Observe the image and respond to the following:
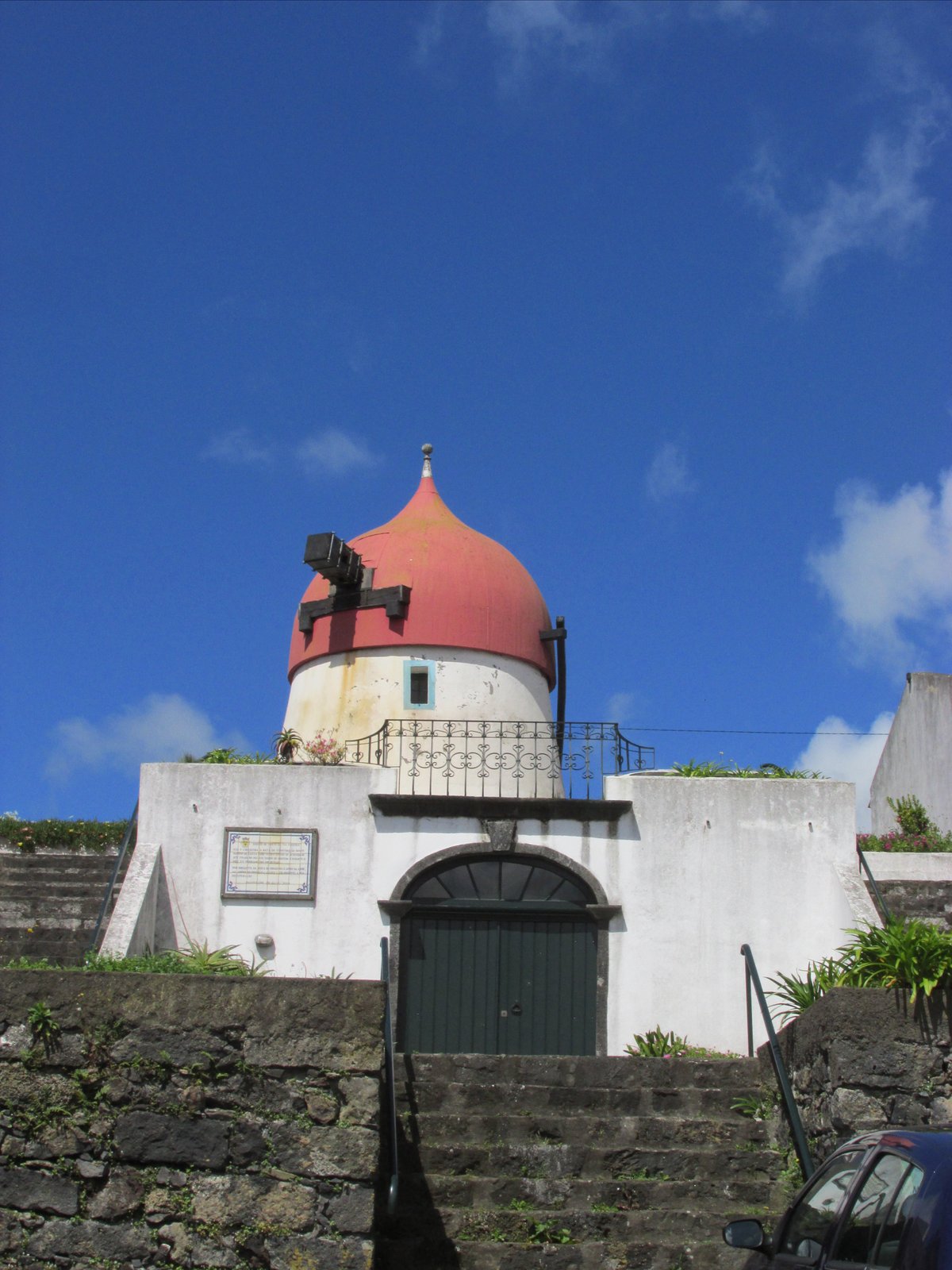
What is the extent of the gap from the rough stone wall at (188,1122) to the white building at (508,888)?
17.5 ft

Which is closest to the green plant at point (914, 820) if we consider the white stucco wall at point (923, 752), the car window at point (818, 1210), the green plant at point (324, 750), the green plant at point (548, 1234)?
the white stucco wall at point (923, 752)

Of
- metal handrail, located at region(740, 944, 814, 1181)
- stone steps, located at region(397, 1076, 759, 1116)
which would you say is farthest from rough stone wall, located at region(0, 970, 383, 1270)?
metal handrail, located at region(740, 944, 814, 1181)

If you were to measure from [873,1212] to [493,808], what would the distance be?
1000 cm

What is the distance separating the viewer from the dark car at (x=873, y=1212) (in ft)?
14.7

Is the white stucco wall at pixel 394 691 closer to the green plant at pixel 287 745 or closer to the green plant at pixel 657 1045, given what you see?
the green plant at pixel 287 745

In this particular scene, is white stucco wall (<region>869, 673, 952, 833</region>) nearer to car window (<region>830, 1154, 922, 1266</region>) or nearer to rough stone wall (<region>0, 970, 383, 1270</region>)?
rough stone wall (<region>0, 970, 383, 1270</region>)

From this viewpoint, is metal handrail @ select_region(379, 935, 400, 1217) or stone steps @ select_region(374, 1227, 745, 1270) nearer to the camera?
metal handrail @ select_region(379, 935, 400, 1217)

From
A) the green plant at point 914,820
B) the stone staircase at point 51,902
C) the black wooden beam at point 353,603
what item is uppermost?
the black wooden beam at point 353,603

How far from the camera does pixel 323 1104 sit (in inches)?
322

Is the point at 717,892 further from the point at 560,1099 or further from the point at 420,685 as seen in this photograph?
the point at 560,1099

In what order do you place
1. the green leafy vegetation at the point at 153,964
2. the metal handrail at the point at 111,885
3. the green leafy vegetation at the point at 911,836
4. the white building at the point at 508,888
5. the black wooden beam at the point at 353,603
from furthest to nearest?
the black wooden beam at the point at 353,603, the green leafy vegetation at the point at 911,836, the white building at the point at 508,888, the metal handrail at the point at 111,885, the green leafy vegetation at the point at 153,964

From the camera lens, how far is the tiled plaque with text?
14.7 meters

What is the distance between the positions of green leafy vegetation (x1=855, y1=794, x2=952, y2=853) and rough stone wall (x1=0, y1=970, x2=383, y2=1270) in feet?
29.0

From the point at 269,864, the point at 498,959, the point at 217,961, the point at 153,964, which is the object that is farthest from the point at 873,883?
the point at 153,964
